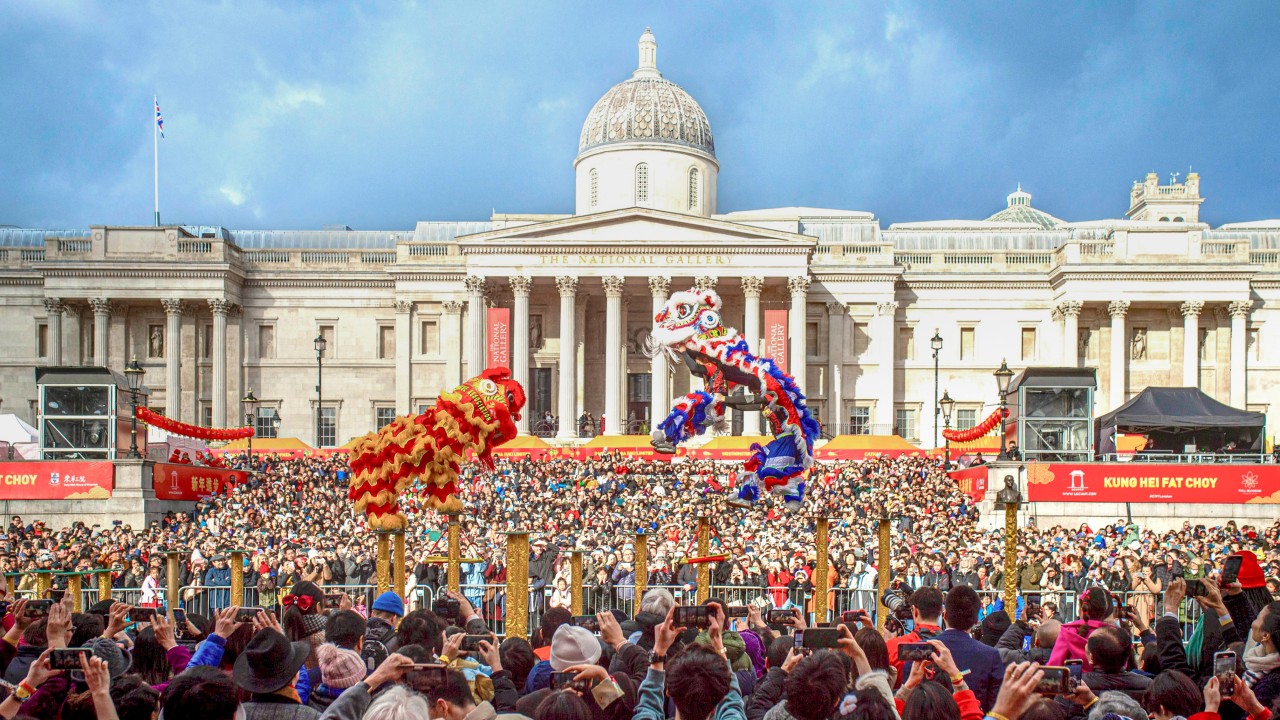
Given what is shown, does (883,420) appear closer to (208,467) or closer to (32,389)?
(208,467)

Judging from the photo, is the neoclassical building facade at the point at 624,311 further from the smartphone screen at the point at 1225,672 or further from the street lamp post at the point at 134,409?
the smartphone screen at the point at 1225,672

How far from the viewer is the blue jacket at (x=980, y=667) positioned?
23.3ft

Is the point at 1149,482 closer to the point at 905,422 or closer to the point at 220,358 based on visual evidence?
the point at 905,422

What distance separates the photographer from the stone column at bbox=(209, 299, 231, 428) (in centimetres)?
5591

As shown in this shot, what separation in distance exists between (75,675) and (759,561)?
49.6 ft

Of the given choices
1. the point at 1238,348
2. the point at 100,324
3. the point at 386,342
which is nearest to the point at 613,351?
the point at 386,342

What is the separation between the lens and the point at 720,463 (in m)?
40.1

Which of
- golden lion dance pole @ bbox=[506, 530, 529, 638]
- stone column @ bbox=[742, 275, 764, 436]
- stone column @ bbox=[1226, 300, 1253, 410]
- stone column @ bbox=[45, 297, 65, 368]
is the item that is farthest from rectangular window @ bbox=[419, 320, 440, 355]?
golden lion dance pole @ bbox=[506, 530, 529, 638]

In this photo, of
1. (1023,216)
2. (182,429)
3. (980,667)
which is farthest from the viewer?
(1023,216)

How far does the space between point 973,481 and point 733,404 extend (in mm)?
18210

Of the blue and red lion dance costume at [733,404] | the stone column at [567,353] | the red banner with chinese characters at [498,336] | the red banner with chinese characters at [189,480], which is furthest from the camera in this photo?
the stone column at [567,353]

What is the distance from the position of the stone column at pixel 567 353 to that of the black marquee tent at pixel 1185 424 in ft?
76.0

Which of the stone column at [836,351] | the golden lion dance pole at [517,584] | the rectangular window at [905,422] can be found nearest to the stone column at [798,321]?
the stone column at [836,351]

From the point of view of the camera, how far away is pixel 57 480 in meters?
31.8
